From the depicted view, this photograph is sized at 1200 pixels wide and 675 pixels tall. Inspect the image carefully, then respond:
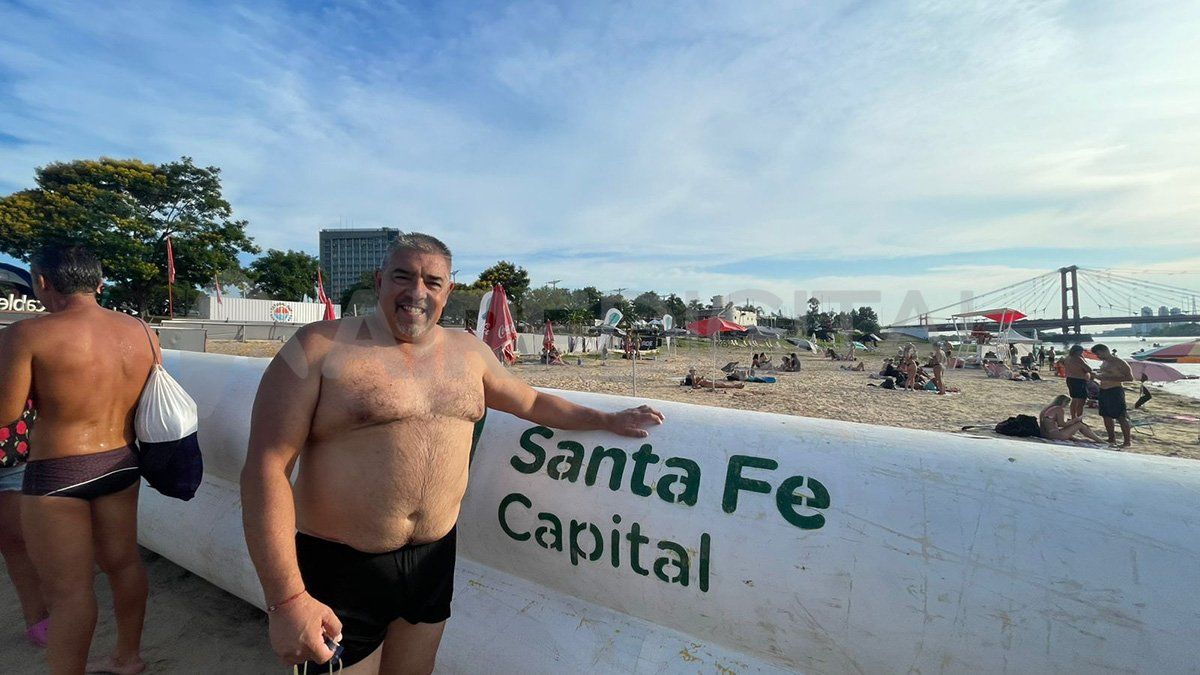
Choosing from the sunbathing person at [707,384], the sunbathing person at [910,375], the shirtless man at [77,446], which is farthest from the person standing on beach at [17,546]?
the sunbathing person at [910,375]

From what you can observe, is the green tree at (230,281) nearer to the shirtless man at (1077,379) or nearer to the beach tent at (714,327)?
the beach tent at (714,327)

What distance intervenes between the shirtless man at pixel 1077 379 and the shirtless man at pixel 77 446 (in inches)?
486

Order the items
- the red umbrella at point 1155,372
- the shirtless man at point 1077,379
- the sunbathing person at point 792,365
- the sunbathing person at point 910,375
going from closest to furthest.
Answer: the shirtless man at point 1077,379 → the red umbrella at point 1155,372 → the sunbathing person at point 910,375 → the sunbathing person at point 792,365

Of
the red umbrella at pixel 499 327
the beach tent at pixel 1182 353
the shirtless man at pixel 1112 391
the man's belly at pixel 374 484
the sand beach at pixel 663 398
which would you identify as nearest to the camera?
the man's belly at pixel 374 484

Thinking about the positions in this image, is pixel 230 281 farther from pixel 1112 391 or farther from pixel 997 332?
pixel 997 332

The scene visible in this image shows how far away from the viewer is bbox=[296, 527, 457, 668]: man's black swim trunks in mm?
1555

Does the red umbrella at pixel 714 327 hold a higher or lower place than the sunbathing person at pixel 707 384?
higher

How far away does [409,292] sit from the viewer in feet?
5.23

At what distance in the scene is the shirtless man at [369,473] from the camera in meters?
1.35

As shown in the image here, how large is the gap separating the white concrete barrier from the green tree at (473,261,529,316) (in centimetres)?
4473

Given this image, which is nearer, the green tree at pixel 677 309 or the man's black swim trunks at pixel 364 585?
the man's black swim trunks at pixel 364 585

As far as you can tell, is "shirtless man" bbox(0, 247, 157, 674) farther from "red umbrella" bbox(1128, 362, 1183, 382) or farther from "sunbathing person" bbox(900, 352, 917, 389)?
"sunbathing person" bbox(900, 352, 917, 389)

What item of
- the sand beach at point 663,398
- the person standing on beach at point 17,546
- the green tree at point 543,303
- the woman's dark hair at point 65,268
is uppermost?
the green tree at point 543,303

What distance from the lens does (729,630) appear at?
167 centimetres
